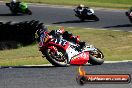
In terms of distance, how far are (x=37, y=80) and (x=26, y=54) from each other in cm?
1079

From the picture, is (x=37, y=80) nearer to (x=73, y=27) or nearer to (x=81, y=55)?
(x=81, y=55)

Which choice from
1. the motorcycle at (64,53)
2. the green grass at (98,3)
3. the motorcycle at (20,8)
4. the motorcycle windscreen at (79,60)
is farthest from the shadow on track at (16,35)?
the green grass at (98,3)

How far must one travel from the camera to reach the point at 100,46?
79.4 ft

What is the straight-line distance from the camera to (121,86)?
9.92m

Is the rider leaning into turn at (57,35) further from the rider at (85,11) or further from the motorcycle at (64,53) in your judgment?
the rider at (85,11)

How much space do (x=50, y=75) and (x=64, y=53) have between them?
2146mm

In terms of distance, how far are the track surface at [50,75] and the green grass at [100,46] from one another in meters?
5.60

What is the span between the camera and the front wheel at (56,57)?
1310cm

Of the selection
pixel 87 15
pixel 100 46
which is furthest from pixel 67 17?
pixel 100 46

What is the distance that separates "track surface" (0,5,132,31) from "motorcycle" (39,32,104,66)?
1661 cm

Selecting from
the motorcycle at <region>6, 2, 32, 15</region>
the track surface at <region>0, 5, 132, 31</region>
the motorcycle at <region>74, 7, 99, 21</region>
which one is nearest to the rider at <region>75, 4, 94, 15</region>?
the motorcycle at <region>74, 7, 99, 21</region>

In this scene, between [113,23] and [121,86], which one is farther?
[113,23]

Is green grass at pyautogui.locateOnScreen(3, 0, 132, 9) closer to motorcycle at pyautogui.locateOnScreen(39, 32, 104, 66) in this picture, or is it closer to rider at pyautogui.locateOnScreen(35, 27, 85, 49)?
rider at pyautogui.locateOnScreen(35, 27, 85, 49)

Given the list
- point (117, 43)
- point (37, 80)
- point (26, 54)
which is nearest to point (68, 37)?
point (37, 80)
